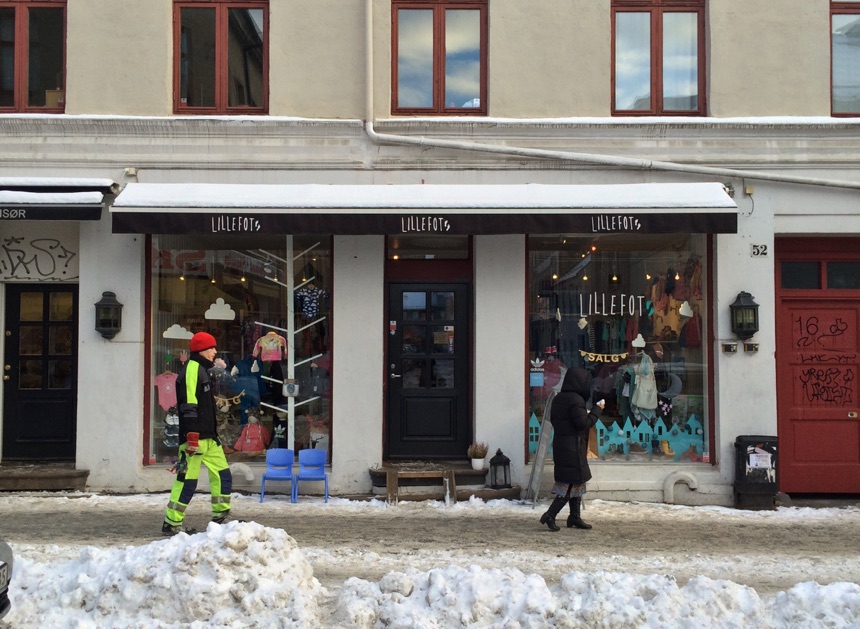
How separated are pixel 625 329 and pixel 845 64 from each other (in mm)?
4268

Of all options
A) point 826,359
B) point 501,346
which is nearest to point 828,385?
point 826,359

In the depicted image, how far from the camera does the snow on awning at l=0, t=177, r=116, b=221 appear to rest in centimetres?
862

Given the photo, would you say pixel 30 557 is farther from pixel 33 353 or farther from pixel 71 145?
pixel 71 145

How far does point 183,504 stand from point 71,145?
4816 millimetres

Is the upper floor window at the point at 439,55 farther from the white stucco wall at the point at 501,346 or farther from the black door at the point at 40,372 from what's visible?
the black door at the point at 40,372

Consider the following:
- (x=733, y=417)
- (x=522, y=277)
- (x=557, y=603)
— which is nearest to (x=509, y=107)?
(x=522, y=277)

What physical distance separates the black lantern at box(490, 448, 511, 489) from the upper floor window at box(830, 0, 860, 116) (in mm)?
5920

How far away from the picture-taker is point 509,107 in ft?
30.5

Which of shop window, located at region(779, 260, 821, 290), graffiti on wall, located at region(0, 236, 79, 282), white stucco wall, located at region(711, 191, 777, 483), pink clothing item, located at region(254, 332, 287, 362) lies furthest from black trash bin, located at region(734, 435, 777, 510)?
graffiti on wall, located at region(0, 236, 79, 282)

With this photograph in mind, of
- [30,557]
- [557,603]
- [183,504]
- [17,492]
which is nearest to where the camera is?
[557,603]

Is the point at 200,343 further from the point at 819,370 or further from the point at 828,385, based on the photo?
the point at 828,385

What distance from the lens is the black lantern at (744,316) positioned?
29.3 ft

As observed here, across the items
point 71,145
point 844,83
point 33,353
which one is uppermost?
point 844,83

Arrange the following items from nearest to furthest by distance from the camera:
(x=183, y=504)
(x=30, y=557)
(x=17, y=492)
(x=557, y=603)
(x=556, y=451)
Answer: (x=557, y=603) < (x=30, y=557) < (x=183, y=504) < (x=556, y=451) < (x=17, y=492)
